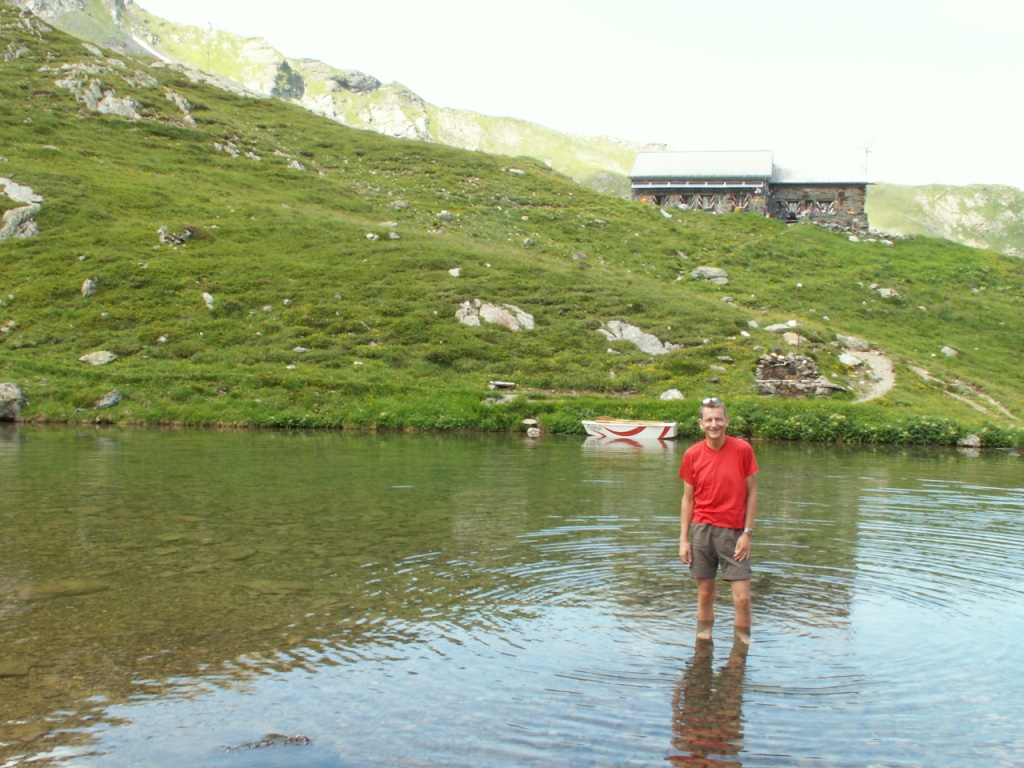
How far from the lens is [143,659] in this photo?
8.64m

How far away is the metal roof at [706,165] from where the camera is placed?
97312mm

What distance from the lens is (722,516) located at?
973 centimetres

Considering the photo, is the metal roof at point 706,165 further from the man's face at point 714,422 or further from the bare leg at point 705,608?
the bare leg at point 705,608

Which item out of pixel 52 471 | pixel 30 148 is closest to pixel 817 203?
pixel 30 148

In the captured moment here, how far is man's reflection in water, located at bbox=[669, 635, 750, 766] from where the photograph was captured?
6.88m

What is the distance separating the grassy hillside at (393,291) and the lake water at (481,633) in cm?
2027

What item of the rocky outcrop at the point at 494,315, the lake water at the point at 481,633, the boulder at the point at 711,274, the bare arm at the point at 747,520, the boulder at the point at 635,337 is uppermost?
the boulder at the point at 711,274

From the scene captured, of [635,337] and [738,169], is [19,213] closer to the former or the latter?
[635,337]

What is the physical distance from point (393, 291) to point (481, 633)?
45192 millimetres

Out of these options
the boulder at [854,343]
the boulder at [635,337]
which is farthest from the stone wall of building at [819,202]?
the boulder at [635,337]

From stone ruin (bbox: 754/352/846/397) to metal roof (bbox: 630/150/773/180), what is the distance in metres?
55.7

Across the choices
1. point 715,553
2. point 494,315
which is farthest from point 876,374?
point 715,553

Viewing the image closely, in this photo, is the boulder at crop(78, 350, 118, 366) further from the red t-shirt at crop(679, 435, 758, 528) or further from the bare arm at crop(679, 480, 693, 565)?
the red t-shirt at crop(679, 435, 758, 528)

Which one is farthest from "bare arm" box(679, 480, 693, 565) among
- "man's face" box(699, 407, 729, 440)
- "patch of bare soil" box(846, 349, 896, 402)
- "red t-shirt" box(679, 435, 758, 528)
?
"patch of bare soil" box(846, 349, 896, 402)
